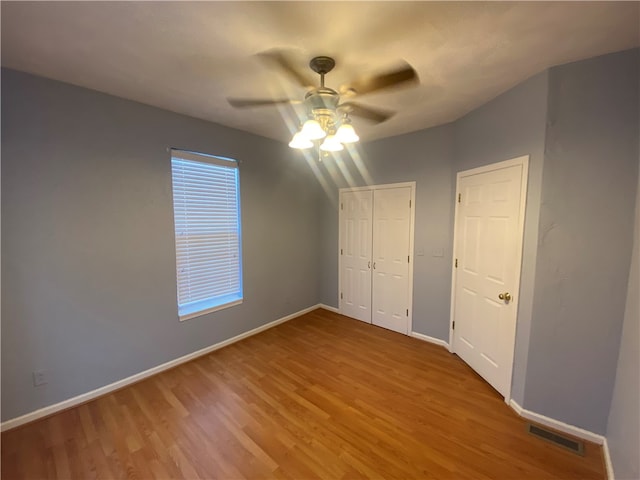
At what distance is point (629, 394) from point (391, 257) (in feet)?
7.64

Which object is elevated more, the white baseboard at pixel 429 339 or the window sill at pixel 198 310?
the window sill at pixel 198 310

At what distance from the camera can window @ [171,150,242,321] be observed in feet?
9.23

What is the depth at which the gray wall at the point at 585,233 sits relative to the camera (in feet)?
5.60

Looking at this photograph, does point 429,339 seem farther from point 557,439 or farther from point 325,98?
point 325,98

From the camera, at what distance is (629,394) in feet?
5.16

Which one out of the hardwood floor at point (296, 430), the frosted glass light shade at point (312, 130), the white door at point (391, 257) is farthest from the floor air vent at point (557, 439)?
the frosted glass light shade at point (312, 130)

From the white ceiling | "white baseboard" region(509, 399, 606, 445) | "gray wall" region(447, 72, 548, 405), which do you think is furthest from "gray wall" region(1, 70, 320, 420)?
"white baseboard" region(509, 399, 606, 445)

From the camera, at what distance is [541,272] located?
197cm

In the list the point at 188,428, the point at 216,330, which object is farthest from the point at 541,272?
the point at 216,330

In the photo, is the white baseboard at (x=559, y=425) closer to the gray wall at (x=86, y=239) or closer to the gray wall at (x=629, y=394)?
the gray wall at (x=629, y=394)

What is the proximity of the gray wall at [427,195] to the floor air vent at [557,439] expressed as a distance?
1.24m

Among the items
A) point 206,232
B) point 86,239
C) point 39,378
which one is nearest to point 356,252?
point 206,232

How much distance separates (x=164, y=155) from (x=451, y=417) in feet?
11.4

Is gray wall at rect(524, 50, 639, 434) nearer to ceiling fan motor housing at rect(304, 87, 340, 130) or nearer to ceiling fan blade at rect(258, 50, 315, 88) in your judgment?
ceiling fan motor housing at rect(304, 87, 340, 130)
